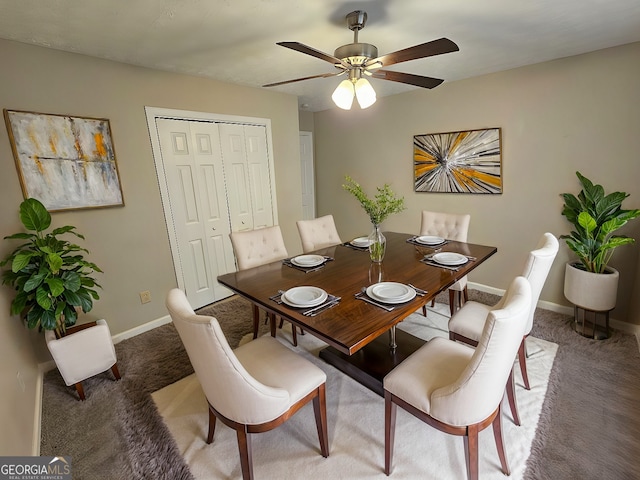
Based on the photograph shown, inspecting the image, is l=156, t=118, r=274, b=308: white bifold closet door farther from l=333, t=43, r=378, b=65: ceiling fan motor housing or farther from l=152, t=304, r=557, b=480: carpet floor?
l=333, t=43, r=378, b=65: ceiling fan motor housing

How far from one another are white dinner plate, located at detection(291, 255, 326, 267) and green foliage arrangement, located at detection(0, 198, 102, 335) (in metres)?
1.45

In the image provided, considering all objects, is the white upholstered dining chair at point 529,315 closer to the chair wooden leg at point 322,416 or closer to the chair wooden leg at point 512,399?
the chair wooden leg at point 512,399

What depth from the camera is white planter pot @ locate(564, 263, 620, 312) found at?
2356mm

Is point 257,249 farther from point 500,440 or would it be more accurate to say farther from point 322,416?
point 500,440

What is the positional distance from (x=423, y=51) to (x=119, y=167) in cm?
252

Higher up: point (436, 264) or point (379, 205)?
point (379, 205)

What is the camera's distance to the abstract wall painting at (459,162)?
10.3 ft

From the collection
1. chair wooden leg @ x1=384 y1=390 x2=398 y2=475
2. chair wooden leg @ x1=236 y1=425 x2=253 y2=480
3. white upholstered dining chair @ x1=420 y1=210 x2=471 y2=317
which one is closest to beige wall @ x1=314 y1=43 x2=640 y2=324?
white upholstered dining chair @ x1=420 y1=210 x2=471 y2=317

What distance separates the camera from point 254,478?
4.88 ft

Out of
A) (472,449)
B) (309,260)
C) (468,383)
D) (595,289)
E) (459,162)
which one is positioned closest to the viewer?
(468,383)

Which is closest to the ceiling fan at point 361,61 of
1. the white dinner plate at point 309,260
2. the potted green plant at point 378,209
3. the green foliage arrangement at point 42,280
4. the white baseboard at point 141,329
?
the potted green plant at point 378,209

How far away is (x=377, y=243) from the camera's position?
2.13 m

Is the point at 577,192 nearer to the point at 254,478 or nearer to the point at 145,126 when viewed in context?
the point at 254,478

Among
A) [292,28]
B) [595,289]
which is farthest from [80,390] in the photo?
[595,289]
